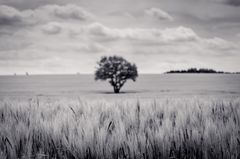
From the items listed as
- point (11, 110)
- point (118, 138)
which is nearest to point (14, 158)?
point (118, 138)

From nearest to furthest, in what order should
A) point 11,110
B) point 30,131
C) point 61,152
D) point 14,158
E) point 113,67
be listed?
point 14,158 → point 61,152 → point 30,131 → point 11,110 → point 113,67

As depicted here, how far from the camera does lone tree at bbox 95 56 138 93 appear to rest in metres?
50.1

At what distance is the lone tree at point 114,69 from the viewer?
164 feet

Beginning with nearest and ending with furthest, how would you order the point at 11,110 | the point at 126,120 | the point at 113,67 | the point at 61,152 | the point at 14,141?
the point at 61,152, the point at 14,141, the point at 126,120, the point at 11,110, the point at 113,67

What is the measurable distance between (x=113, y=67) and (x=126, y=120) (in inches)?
1852

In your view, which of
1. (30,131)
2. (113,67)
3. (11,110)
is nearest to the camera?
(30,131)

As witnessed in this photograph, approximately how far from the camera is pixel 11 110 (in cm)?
429

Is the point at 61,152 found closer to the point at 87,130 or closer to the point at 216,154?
the point at 87,130

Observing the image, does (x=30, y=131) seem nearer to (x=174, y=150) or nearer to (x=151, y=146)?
(x=151, y=146)

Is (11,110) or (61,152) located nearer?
(61,152)

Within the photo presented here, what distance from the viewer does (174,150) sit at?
2271 millimetres

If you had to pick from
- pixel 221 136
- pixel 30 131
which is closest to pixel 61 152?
pixel 30 131

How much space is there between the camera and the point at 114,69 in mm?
50344

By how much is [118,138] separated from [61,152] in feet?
1.50
